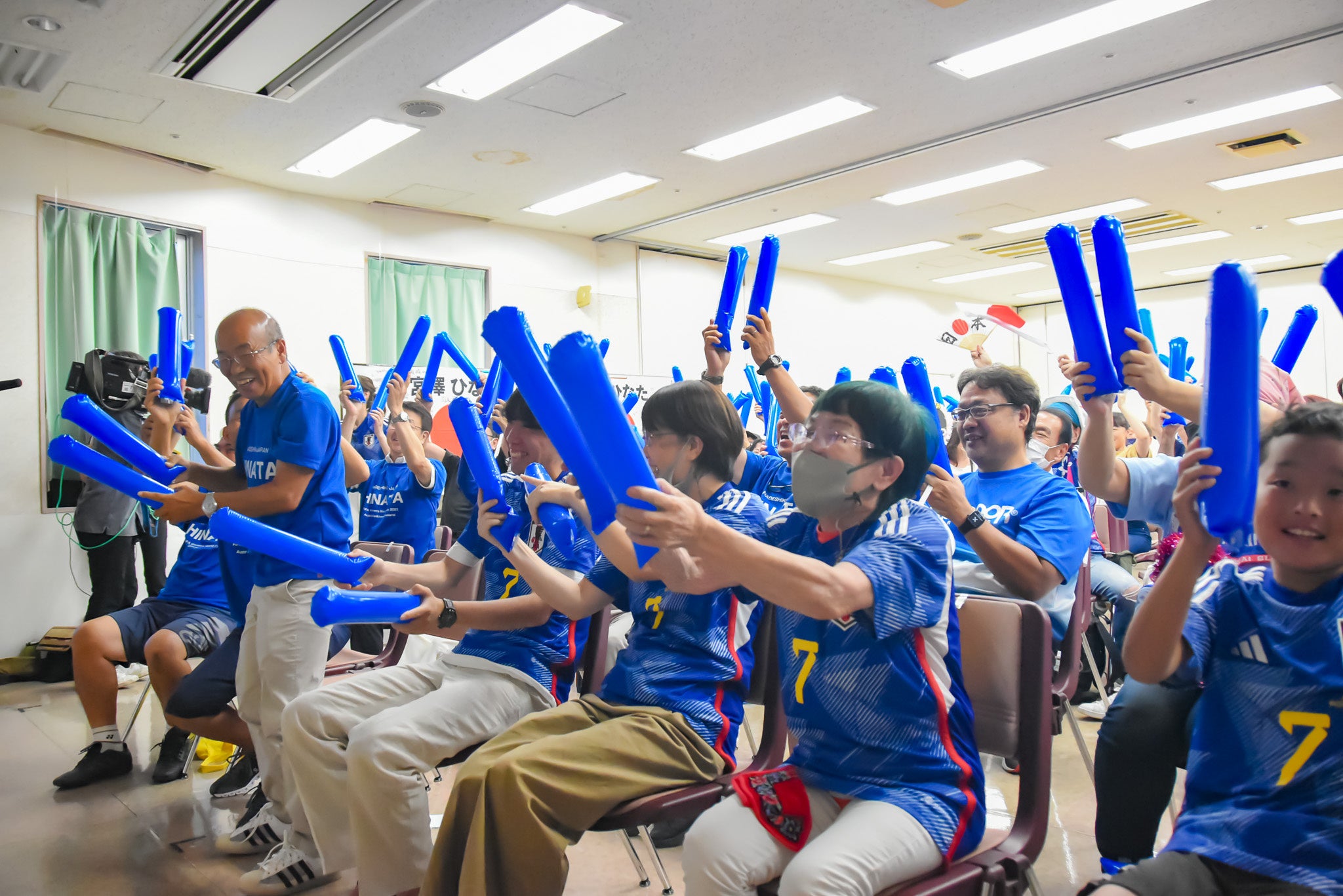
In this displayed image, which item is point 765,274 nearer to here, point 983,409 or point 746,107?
point 983,409

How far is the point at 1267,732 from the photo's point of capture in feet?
3.93

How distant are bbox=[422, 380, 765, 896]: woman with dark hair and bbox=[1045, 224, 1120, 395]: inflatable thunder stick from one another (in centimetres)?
65

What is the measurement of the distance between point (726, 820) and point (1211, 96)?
19.8 ft

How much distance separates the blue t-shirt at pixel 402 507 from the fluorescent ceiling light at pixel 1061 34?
3649mm

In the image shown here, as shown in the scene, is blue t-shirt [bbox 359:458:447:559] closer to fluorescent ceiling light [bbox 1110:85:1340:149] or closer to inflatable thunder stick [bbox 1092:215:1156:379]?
inflatable thunder stick [bbox 1092:215:1156:379]

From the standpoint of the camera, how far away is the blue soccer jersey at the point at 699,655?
5.97 ft

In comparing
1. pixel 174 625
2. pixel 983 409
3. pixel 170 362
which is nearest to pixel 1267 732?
pixel 983 409

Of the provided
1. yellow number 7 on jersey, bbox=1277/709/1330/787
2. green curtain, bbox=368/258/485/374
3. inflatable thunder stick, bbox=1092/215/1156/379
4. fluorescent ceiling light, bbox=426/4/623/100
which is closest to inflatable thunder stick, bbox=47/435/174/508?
inflatable thunder stick, bbox=1092/215/1156/379

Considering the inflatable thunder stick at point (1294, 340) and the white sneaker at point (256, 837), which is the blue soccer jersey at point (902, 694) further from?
the white sneaker at point (256, 837)

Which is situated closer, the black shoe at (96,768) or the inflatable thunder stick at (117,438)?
the inflatable thunder stick at (117,438)

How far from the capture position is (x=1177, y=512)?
1.12 metres

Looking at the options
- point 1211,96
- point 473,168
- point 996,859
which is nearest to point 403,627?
point 996,859

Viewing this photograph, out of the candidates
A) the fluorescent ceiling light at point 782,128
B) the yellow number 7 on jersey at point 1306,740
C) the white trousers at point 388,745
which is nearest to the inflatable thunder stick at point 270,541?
the white trousers at point 388,745

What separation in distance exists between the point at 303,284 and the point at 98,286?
4.63 feet
